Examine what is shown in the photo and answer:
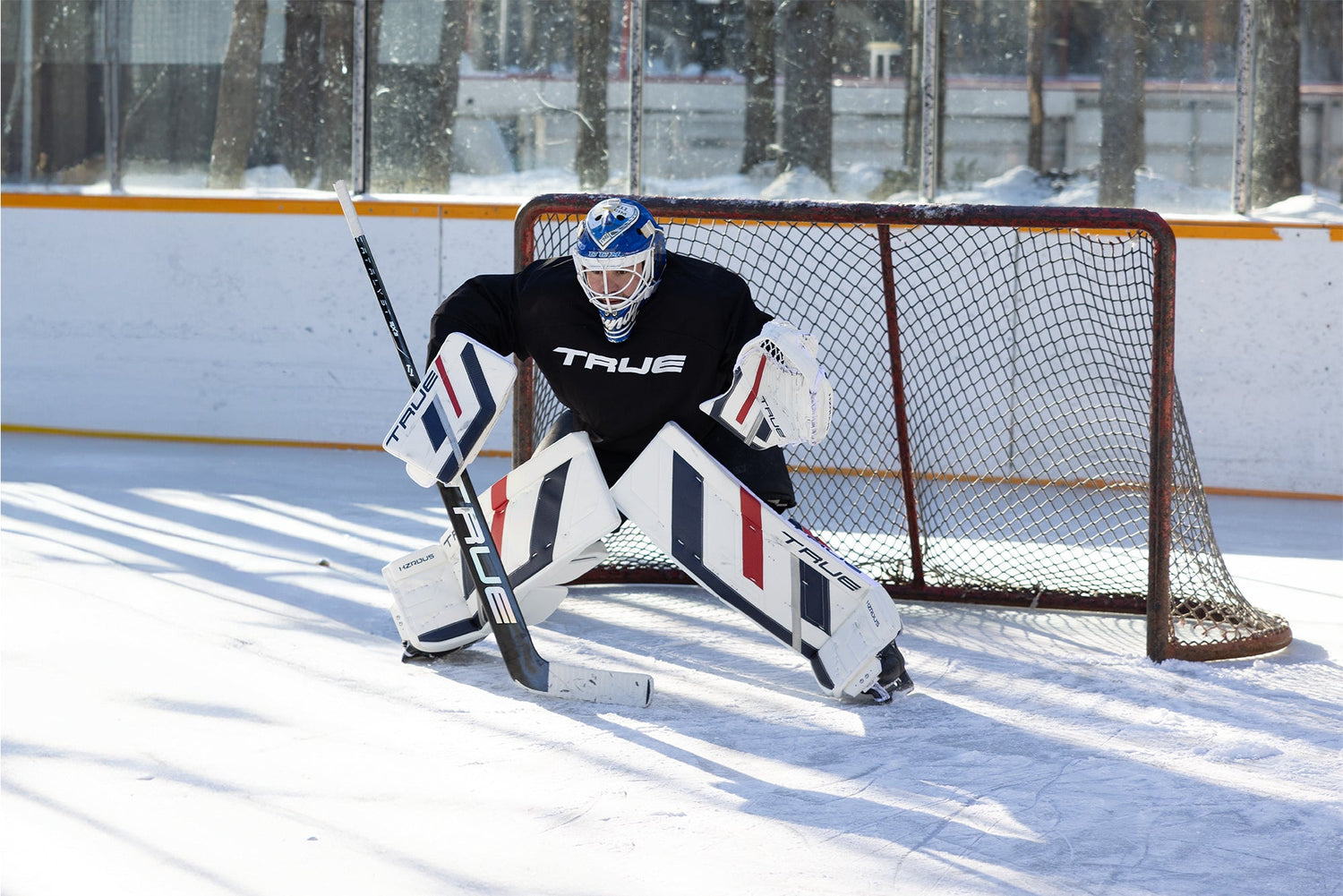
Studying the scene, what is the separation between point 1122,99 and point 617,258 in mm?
3427

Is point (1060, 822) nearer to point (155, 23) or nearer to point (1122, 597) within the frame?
point (1122, 597)

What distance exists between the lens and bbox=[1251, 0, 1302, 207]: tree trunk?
528 cm

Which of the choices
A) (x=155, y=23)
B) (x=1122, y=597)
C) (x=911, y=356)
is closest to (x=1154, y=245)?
(x=1122, y=597)

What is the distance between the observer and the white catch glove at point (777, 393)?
8.86ft

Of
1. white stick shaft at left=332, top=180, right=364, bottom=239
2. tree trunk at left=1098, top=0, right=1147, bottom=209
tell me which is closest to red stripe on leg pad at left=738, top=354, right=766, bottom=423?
white stick shaft at left=332, top=180, right=364, bottom=239

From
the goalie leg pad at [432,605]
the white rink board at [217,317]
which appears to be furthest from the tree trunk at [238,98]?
the goalie leg pad at [432,605]

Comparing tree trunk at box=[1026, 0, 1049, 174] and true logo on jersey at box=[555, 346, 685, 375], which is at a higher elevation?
tree trunk at box=[1026, 0, 1049, 174]

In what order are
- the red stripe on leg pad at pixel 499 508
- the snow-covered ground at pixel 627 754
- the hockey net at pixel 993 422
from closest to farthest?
the snow-covered ground at pixel 627 754 < the red stripe on leg pad at pixel 499 508 < the hockey net at pixel 993 422

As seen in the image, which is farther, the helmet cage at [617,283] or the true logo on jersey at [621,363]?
the true logo on jersey at [621,363]

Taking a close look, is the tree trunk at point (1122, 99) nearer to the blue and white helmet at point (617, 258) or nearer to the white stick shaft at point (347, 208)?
the blue and white helmet at point (617, 258)

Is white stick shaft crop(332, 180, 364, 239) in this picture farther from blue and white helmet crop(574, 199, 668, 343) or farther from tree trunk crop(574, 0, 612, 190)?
tree trunk crop(574, 0, 612, 190)

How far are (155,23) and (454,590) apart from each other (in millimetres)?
4206

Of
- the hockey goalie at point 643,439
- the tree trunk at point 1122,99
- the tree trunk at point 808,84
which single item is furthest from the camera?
the tree trunk at point 808,84

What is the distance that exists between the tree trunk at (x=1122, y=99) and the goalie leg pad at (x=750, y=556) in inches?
126
